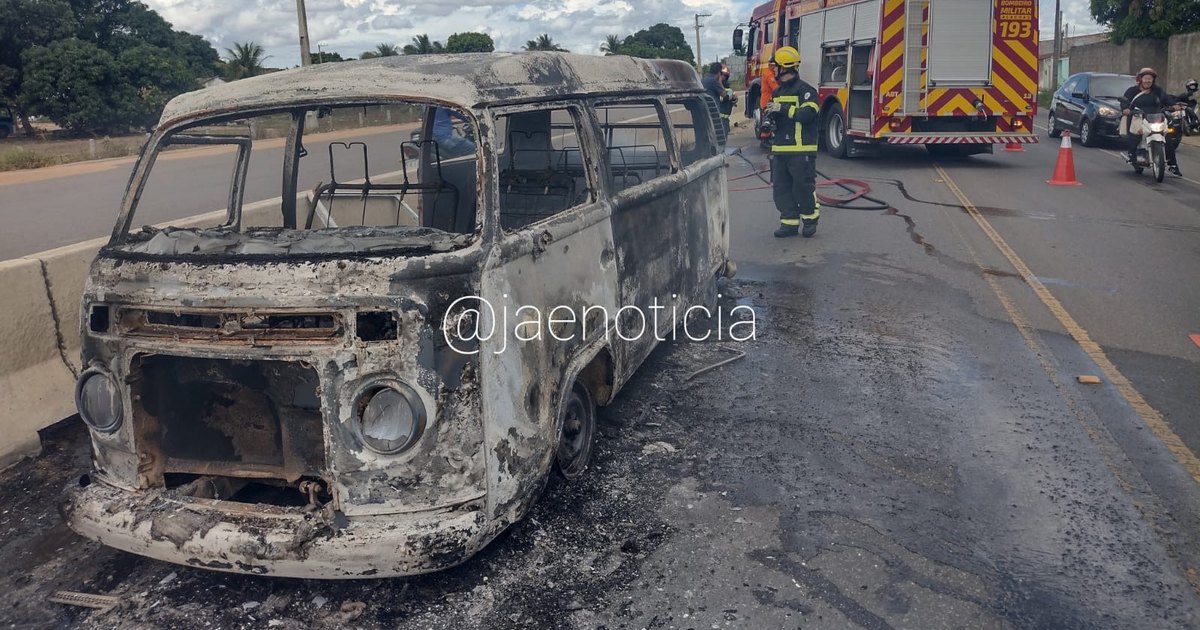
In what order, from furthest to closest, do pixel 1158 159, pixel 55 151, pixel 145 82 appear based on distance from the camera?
pixel 145 82 < pixel 55 151 < pixel 1158 159

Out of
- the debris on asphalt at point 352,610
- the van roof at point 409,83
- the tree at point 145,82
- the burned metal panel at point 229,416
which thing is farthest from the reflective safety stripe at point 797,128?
the tree at point 145,82

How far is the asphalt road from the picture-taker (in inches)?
132

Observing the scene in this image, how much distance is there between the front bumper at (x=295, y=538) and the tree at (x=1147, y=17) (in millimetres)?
36227

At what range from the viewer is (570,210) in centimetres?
418

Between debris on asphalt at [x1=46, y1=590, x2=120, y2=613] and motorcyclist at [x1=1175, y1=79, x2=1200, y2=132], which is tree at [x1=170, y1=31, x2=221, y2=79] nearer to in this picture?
motorcyclist at [x1=1175, y1=79, x2=1200, y2=132]

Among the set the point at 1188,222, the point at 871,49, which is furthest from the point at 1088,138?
the point at 1188,222

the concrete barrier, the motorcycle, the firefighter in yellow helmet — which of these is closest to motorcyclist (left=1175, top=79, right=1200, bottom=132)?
the motorcycle

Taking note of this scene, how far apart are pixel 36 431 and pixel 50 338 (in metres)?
0.50

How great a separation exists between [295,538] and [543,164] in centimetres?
226

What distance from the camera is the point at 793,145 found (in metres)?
9.48

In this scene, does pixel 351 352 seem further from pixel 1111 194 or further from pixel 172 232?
pixel 1111 194

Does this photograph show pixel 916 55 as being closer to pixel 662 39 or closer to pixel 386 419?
pixel 386 419

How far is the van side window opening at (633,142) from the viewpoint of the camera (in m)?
4.76

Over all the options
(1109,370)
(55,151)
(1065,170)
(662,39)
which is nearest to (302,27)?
(55,151)
